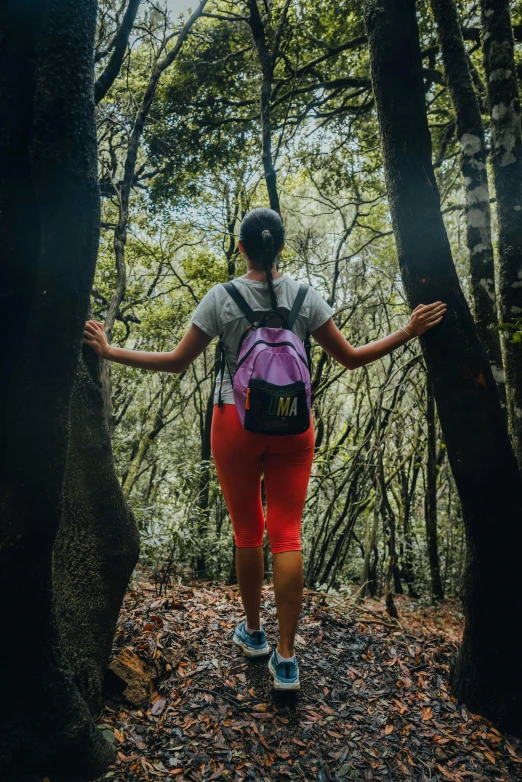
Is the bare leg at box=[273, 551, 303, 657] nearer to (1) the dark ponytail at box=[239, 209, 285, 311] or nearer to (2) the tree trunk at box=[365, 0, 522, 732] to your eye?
(2) the tree trunk at box=[365, 0, 522, 732]

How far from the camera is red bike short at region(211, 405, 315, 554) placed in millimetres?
2281

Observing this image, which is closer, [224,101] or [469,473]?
[469,473]

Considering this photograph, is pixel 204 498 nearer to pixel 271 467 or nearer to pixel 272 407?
pixel 271 467

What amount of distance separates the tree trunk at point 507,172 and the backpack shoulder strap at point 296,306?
3.95 feet

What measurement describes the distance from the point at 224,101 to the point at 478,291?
16.1ft

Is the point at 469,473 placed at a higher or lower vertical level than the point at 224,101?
lower

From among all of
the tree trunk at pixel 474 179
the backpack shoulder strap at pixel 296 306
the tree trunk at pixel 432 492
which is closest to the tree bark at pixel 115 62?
the backpack shoulder strap at pixel 296 306

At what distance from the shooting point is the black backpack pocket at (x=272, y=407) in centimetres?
212

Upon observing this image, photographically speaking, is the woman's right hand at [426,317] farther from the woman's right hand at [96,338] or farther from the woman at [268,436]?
the woman's right hand at [96,338]

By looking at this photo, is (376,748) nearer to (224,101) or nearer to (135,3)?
(135,3)

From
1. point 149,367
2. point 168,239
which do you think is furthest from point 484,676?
point 168,239

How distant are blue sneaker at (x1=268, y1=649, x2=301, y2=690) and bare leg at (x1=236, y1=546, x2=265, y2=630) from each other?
322 mm

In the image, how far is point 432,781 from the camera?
6.59 feet

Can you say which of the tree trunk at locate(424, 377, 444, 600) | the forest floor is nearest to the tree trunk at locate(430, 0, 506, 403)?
the forest floor
